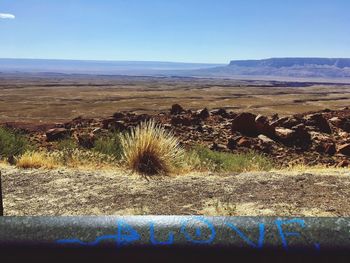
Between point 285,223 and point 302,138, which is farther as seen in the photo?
point 302,138

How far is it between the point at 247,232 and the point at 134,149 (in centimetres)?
717

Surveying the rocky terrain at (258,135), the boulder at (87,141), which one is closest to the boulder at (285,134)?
the rocky terrain at (258,135)

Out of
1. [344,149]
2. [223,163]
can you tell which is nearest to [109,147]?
[223,163]

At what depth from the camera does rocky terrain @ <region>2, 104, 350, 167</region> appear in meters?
13.4

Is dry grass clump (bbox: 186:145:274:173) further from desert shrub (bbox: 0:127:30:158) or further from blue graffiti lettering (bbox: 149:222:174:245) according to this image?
blue graffiti lettering (bbox: 149:222:174:245)

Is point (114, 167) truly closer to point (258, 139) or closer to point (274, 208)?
point (274, 208)

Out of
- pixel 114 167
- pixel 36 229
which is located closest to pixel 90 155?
pixel 114 167

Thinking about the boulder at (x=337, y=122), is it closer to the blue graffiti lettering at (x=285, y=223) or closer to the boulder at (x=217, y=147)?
the boulder at (x=217, y=147)

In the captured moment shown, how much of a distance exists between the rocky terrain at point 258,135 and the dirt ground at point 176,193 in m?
4.40

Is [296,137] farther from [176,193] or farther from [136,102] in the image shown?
[136,102]

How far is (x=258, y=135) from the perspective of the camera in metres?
15.4

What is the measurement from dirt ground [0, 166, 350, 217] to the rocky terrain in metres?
4.40

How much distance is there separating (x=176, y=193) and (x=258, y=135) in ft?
28.4

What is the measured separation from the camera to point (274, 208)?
642cm
